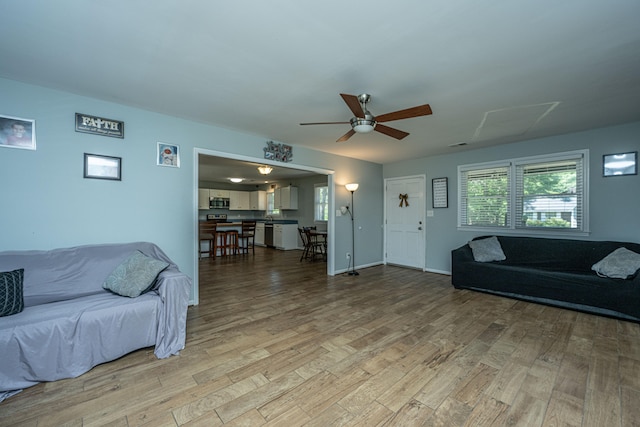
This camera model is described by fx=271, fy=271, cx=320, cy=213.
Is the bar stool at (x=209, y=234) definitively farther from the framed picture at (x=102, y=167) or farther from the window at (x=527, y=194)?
the window at (x=527, y=194)

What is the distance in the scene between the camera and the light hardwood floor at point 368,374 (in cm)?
163

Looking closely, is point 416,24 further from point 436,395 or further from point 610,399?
point 610,399

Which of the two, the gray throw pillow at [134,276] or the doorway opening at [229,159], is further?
the doorway opening at [229,159]

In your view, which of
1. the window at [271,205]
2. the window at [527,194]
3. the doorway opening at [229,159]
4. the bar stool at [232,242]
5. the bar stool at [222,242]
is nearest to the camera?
the doorway opening at [229,159]

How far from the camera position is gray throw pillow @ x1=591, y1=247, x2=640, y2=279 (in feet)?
10.3

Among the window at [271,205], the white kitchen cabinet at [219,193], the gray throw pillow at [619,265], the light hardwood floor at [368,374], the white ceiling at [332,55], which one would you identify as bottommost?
the light hardwood floor at [368,374]

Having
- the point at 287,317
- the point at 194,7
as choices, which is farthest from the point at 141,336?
the point at 194,7

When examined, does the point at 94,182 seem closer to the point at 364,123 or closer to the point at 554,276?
the point at 364,123

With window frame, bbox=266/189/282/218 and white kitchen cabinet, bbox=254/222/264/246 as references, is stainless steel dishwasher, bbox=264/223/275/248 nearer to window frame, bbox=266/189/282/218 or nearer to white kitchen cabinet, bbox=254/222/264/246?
white kitchen cabinet, bbox=254/222/264/246

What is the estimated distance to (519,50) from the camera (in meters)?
2.03

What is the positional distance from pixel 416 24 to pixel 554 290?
146 inches

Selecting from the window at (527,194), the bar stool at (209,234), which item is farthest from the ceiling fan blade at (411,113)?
the bar stool at (209,234)

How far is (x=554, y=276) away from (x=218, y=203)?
884cm

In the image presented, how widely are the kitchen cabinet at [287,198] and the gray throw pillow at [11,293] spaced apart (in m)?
7.22
